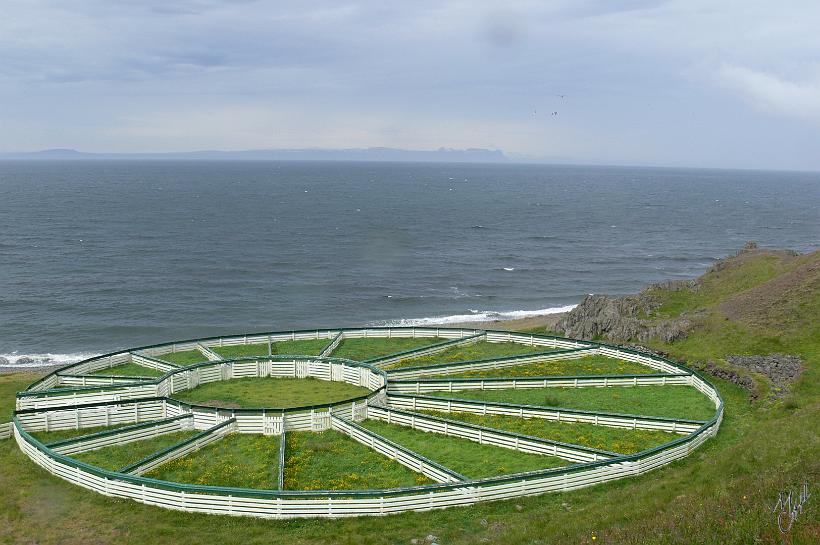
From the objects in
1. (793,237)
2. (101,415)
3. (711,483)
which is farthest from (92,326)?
(793,237)

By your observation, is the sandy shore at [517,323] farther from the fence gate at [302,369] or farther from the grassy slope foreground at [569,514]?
the grassy slope foreground at [569,514]

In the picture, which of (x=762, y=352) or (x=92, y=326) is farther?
(x=92, y=326)

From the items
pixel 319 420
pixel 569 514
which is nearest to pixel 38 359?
pixel 319 420

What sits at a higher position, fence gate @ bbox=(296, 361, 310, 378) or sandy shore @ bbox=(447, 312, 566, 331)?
fence gate @ bbox=(296, 361, 310, 378)

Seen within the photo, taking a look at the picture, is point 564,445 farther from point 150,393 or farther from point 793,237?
point 793,237

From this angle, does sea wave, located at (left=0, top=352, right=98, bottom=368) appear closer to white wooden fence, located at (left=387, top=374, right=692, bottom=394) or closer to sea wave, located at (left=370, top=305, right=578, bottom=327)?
sea wave, located at (left=370, top=305, right=578, bottom=327)

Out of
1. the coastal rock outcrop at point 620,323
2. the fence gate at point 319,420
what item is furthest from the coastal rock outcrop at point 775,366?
the fence gate at point 319,420

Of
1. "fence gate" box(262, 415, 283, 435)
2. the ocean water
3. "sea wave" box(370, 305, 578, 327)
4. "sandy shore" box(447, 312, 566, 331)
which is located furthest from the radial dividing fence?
the ocean water
